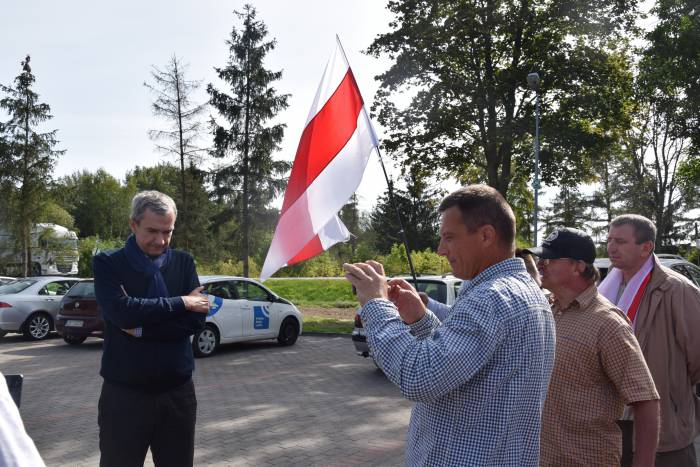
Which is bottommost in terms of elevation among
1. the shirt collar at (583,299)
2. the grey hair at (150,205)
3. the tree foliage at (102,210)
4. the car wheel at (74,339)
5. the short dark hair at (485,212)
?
the car wheel at (74,339)

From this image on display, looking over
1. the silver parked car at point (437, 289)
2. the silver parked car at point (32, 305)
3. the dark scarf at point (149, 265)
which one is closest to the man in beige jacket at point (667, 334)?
the dark scarf at point (149, 265)

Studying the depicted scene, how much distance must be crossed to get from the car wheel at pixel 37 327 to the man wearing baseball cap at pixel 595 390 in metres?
15.5

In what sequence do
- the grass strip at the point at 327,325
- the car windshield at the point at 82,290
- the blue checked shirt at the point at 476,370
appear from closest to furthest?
1. the blue checked shirt at the point at 476,370
2. the car windshield at the point at 82,290
3. the grass strip at the point at 327,325

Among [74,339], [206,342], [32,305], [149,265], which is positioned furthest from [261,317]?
[149,265]

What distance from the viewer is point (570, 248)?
9.59 feet

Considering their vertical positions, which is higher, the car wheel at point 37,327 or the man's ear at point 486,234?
the man's ear at point 486,234

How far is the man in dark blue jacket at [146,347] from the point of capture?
9.86 ft

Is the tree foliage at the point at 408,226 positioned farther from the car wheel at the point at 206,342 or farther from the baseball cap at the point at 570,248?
the baseball cap at the point at 570,248

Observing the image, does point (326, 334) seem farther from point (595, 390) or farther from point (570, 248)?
point (595, 390)

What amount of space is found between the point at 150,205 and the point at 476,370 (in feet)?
6.83

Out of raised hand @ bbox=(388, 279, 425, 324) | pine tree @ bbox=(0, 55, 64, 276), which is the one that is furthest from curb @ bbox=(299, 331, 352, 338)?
pine tree @ bbox=(0, 55, 64, 276)

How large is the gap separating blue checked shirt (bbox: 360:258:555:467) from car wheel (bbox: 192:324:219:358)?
11280 mm

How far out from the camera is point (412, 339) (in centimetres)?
180

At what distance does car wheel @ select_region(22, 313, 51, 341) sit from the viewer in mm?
15672
